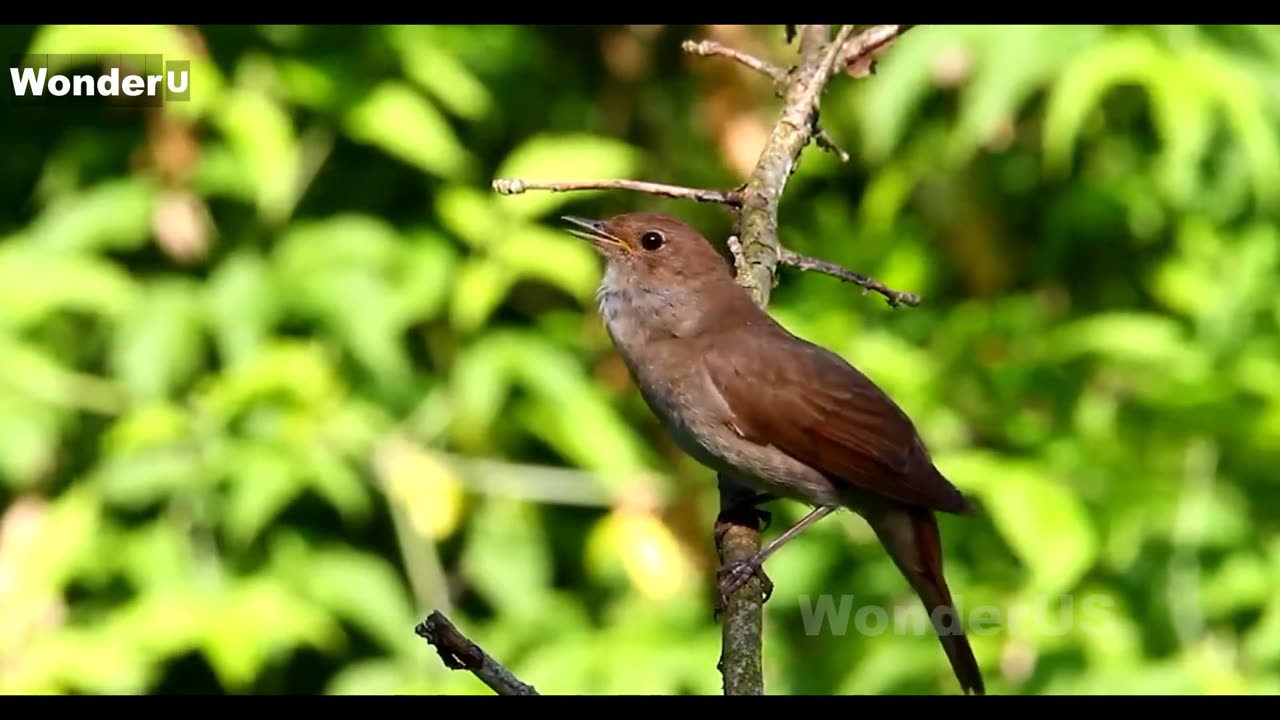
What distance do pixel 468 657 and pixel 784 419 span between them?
1684 millimetres

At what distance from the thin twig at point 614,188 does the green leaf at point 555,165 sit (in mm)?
1763

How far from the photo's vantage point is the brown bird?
3.95 meters

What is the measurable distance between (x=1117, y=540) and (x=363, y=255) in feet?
7.47

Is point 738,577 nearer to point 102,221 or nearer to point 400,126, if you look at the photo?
point 400,126

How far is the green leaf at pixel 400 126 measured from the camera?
545cm

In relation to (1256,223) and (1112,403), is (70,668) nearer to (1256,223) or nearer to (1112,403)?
(1112,403)

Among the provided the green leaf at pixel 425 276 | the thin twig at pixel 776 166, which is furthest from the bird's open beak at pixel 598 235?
the green leaf at pixel 425 276

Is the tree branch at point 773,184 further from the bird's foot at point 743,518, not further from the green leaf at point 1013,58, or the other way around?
the green leaf at point 1013,58

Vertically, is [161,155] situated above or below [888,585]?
above

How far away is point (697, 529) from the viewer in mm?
5609

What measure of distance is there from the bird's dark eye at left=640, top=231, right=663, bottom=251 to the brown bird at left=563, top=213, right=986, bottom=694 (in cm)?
12

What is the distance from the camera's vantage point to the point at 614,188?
11.5ft

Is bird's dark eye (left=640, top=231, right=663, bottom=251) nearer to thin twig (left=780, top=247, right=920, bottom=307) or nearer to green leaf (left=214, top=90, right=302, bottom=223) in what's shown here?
thin twig (left=780, top=247, right=920, bottom=307)

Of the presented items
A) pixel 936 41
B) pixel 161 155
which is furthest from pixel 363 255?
pixel 936 41
